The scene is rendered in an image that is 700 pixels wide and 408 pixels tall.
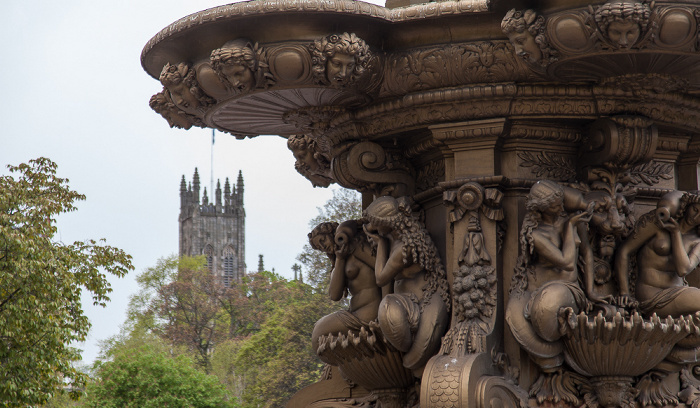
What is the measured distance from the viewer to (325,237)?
18.8 feet

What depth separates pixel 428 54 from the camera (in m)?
5.11

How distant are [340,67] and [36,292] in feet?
37.3

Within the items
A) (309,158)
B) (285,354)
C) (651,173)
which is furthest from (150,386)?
(651,173)

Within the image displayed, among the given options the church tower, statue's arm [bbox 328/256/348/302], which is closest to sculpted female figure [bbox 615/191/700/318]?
statue's arm [bbox 328/256/348/302]

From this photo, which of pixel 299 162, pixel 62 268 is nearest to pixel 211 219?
pixel 62 268

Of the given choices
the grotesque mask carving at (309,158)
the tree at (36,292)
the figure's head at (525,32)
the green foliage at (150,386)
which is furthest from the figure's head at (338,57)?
the green foliage at (150,386)

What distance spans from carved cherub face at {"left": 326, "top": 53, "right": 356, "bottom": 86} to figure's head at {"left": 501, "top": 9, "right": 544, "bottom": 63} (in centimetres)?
70

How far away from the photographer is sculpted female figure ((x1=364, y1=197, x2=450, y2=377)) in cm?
505

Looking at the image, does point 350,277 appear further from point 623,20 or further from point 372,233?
point 623,20

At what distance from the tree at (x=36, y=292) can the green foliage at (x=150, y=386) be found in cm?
1394

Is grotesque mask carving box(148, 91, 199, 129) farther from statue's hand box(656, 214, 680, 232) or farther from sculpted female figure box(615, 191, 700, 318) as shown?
statue's hand box(656, 214, 680, 232)

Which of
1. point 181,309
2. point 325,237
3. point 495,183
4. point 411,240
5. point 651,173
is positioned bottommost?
point 411,240

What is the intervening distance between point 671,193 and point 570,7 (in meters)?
1.16

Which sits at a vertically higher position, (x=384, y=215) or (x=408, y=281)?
(x=384, y=215)
